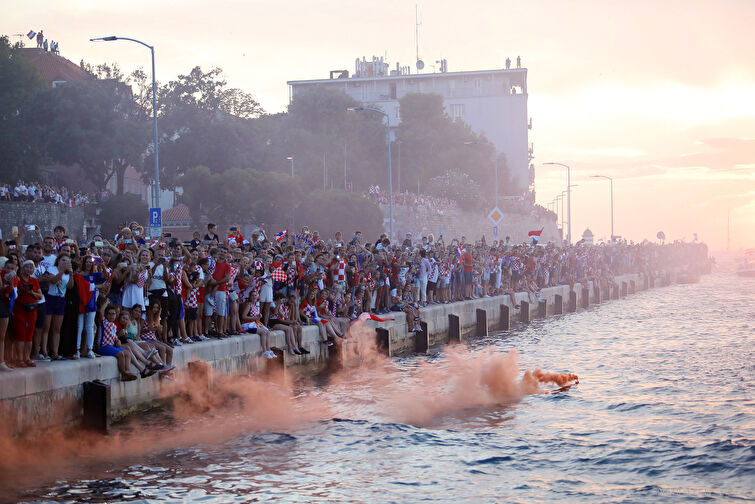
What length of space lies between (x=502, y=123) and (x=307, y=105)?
40068 millimetres

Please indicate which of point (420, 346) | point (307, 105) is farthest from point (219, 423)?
point (307, 105)

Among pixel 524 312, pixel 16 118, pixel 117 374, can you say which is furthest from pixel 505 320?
pixel 16 118

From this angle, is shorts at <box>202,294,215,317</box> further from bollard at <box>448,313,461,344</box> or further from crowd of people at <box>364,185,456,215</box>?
crowd of people at <box>364,185,456,215</box>

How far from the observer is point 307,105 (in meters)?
80.8

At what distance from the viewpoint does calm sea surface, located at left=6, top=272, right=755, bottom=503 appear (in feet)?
40.1

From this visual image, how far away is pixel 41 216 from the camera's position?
43000 millimetres

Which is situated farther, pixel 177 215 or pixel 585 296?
pixel 177 215

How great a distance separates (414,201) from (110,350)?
2079 inches

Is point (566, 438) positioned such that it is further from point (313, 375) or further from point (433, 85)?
point (433, 85)

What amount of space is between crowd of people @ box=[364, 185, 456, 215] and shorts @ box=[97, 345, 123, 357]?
46362 millimetres

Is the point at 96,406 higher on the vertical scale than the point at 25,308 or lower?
lower

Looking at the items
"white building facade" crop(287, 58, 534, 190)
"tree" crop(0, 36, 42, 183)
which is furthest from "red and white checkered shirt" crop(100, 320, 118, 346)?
"white building facade" crop(287, 58, 534, 190)

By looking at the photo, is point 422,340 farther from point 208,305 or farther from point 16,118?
point 16,118

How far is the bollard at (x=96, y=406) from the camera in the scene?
44.5 feet
